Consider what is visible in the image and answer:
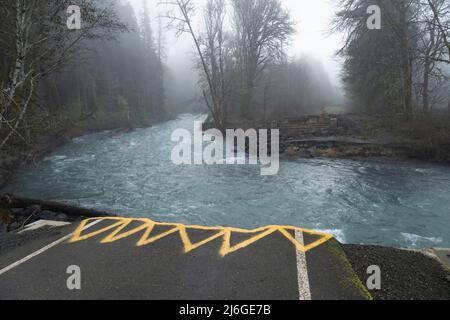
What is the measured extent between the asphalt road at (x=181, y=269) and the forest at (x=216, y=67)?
4.24 metres

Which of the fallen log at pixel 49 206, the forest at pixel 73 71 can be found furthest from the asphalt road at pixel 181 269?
the forest at pixel 73 71

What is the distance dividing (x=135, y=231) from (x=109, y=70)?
47311 mm

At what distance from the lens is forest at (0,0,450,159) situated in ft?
29.9

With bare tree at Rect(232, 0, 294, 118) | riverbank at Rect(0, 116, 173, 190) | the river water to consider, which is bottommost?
the river water

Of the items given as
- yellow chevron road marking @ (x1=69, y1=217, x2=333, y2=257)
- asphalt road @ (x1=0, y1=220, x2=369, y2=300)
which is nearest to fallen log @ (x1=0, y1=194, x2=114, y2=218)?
yellow chevron road marking @ (x1=69, y1=217, x2=333, y2=257)

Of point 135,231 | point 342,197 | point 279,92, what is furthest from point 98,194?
point 279,92

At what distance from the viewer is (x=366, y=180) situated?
41.3 feet

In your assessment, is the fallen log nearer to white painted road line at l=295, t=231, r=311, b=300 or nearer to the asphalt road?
the asphalt road

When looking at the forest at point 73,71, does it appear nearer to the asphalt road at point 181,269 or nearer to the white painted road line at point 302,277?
the asphalt road at point 181,269

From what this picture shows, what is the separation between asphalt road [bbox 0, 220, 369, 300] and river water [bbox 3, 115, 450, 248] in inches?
133

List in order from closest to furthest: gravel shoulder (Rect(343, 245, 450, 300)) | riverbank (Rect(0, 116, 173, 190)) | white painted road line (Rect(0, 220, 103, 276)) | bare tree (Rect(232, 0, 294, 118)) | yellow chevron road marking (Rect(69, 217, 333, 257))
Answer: gravel shoulder (Rect(343, 245, 450, 300)) < white painted road line (Rect(0, 220, 103, 276)) < yellow chevron road marking (Rect(69, 217, 333, 257)) < riverbank (Rect(0, 116, 173, 190)) < bare tree (Rect(232, 0, 294, 118))

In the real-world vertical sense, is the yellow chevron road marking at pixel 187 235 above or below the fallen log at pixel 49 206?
above

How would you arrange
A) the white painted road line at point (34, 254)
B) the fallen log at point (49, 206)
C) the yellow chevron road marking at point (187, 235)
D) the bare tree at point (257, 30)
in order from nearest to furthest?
the white painted road line at point (34, 254) < the yellow chevron road marking at point (187, 235) < the fallen log at point (49, 206) < the bare tree at point (257, 30)

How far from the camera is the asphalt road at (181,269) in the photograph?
379 centimetres
